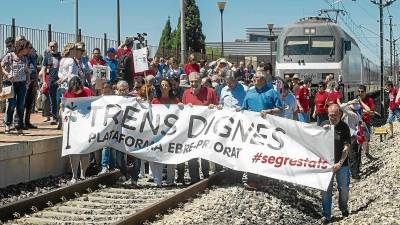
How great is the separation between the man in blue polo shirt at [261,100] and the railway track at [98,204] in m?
0.86

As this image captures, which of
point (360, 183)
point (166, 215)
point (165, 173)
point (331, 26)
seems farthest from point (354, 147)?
point (331, 26)

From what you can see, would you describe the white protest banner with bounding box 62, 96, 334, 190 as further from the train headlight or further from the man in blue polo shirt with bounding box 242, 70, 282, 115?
the train headlight

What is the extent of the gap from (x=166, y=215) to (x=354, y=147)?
24.1 feet

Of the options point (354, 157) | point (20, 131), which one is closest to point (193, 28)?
point (354, 157)

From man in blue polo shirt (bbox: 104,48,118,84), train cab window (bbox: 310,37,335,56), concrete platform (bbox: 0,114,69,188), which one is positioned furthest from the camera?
train cab window (bbox: 310,37,335,56)

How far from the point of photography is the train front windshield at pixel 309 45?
1186 inches

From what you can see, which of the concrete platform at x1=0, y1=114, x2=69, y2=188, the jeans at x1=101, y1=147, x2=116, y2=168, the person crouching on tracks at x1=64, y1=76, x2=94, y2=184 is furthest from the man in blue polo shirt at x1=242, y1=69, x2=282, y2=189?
the concrete platform at x1=0, y1=114, x2=69, y2=188

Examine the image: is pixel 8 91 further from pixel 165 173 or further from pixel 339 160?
pixel 339 160

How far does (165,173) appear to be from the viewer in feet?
44.0

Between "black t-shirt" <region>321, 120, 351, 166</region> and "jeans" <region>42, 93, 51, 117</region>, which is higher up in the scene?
"jeans" <region>42, 93, 51, 117</region>

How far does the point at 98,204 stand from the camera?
10234 mm

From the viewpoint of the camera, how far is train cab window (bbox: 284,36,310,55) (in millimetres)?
30281

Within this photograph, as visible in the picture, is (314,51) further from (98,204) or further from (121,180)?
(98,204)

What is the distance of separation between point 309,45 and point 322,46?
0.56 metres
